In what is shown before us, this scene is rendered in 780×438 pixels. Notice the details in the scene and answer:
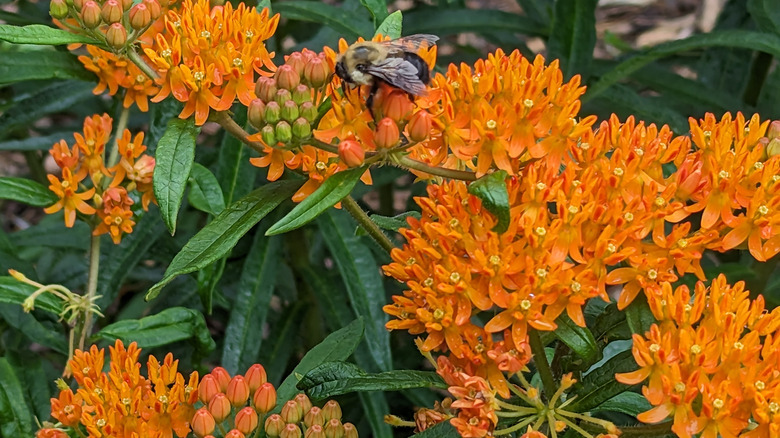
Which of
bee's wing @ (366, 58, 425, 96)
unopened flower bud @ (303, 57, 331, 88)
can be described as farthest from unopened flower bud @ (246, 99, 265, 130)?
bee's wing @ (366, 58, 425, 96)

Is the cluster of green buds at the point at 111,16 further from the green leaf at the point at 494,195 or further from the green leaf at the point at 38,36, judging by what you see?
the green leaf at the point at 494,195

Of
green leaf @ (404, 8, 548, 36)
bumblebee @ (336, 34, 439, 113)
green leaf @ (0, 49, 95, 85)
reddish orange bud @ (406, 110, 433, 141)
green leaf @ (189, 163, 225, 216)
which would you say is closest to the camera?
reddish orange bud @ (406, 110, 433, 141)

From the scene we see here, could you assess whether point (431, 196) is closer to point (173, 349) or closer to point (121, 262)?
point (121, 262)

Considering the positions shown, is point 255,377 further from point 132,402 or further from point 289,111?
point 289,111

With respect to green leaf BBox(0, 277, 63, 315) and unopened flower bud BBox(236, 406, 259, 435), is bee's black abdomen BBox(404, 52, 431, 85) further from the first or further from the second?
green leaf BBox(0, 277, 63, 315)

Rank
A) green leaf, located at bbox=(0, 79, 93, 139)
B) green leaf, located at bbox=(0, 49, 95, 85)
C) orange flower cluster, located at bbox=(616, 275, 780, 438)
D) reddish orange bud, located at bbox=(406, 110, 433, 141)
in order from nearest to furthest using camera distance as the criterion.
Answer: orange flower cluster, located at bbox=(616, 275, 780, 438) < reddish orange bud, located at bbox=(406, 110, 433, 141) < green leaf, located at bbox=(0, 49, 95, 85) < green leaf, located at bbox=(0, 79, 93, 139)

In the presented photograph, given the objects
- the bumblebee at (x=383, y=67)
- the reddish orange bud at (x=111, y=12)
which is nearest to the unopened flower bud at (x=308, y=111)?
the bumblebee at (x=383, y=67)

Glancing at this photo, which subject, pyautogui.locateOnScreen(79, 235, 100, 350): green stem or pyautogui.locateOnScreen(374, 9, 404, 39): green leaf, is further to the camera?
pyautogui.locateOnScreen(79, 235, 100, 350): green stem
